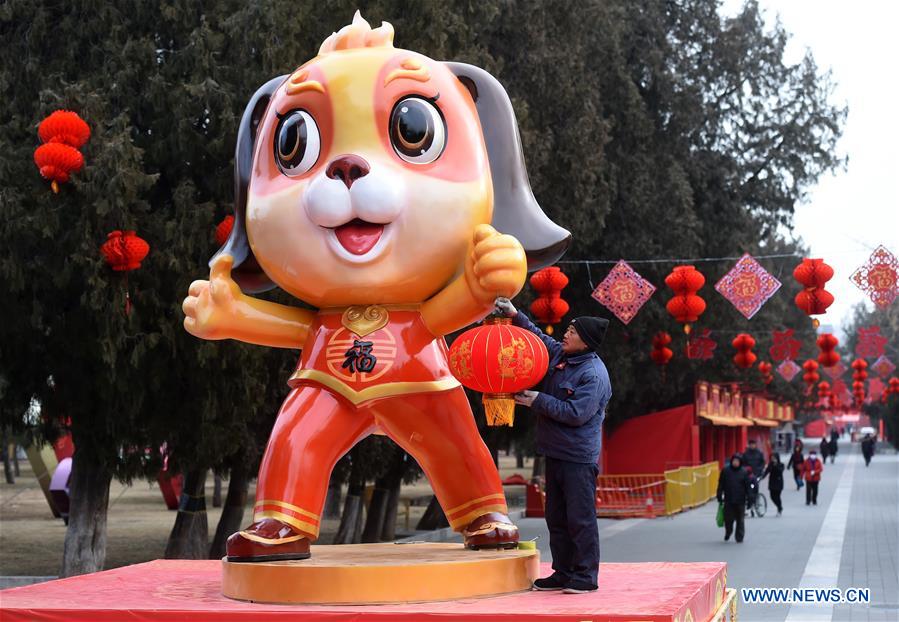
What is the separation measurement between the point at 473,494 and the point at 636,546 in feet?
40.5

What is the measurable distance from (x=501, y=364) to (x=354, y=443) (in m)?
0.96

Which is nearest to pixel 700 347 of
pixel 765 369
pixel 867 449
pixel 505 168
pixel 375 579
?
pixel 765 369

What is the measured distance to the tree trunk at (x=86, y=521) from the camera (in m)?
14.5

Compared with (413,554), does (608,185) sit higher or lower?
higher

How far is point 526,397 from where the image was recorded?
6.59 meters

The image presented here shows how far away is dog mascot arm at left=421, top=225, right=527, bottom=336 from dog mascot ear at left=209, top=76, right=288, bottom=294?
1.28m

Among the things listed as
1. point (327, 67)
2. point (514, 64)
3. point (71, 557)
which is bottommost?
point (71, 557)

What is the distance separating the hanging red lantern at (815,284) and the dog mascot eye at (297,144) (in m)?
11.6

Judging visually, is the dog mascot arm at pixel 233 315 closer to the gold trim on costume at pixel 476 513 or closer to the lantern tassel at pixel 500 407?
the lantern tassel at pixel 500 407

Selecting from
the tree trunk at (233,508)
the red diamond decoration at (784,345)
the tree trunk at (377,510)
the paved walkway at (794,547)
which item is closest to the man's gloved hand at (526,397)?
the paved walkway at (794,547)

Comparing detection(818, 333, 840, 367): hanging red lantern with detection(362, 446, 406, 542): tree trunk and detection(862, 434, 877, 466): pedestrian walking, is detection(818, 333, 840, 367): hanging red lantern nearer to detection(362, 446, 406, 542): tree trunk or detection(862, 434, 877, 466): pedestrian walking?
detection(362, 446, 406, 542): tree trunk

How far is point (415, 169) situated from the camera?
6.72m

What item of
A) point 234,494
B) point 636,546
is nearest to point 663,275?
point 636,546

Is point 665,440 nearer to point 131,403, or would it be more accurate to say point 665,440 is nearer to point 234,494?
point 234,494
